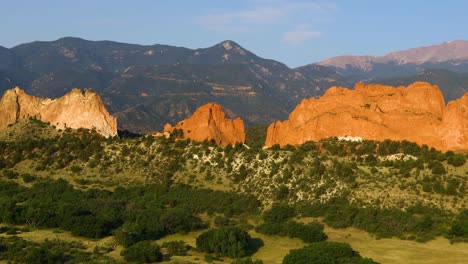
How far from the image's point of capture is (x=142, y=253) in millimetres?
73875

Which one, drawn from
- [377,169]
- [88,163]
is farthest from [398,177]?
[88,163]

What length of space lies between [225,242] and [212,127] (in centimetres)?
5847

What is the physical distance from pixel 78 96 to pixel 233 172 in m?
42.2

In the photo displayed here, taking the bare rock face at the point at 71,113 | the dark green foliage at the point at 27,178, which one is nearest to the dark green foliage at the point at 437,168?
the bare rock face at the point at 71,113

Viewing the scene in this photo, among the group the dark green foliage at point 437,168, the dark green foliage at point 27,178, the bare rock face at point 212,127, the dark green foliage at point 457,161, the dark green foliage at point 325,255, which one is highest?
the bare rock face at point 212,127

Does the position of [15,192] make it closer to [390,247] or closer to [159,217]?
[159,217]

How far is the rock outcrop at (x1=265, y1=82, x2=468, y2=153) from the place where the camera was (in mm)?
126188

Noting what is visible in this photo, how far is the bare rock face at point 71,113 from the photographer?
141 m

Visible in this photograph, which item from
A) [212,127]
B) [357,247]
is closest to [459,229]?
[357,247]

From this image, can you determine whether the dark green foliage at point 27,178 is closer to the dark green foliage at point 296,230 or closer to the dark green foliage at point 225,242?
the dark green foliage at point 296,230

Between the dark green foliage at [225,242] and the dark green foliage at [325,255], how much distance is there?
8.02m

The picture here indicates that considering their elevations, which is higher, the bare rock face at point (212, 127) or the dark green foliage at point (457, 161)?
the bare rock face at point (212, 127)

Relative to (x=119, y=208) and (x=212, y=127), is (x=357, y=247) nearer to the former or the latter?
(x=119, y=208)

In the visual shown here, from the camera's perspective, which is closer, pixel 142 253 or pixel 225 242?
pixel 142 253
